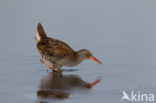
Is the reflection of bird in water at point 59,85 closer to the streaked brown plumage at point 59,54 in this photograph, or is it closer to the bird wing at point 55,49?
the streaked brown plumage at point 59,54

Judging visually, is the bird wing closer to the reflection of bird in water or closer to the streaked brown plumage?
the streaked brown plumage

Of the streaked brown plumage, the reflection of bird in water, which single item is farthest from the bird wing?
the reflection of bird in water

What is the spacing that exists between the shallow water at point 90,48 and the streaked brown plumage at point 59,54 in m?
0.30

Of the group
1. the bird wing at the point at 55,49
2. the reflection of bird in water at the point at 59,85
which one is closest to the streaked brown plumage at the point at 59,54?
the bird wing at the point at 55,49

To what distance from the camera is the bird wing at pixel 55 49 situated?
1107 centimetres

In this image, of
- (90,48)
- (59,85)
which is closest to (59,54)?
(59,85)

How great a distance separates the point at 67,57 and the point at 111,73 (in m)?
1.12

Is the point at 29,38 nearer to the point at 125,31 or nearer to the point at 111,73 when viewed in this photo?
the point at 125,31

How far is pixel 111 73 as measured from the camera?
11.0m

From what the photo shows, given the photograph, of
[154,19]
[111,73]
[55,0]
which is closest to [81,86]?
[111,73]

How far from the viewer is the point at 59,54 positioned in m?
11.1

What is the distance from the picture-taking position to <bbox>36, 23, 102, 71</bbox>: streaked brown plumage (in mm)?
11008

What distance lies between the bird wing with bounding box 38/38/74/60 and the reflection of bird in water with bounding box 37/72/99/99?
0.46m

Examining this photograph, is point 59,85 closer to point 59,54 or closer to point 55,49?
point 59,54
